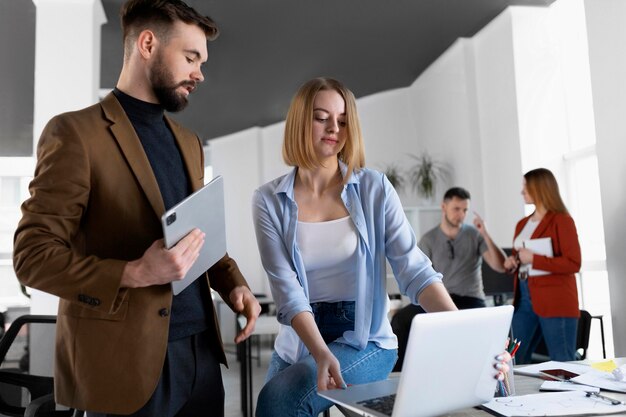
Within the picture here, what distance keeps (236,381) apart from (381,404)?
5.15 metres

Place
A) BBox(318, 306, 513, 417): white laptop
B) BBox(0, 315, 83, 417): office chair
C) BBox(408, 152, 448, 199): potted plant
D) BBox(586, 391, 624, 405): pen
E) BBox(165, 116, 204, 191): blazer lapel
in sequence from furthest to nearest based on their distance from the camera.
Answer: BBox(408, 152, 448, 199): potted plant
BBox(0, 315, 83, 417): office chair
BBox(165, 116, 204, 191): blazer lapel
BBox(586, 391, 624, 405): pen
BBox(318, 306, 513, 417): white laptop

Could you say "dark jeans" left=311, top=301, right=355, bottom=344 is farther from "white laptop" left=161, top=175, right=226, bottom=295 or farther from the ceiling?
the ceiling

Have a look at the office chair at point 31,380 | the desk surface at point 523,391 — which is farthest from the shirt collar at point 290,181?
the office chair at point 31,380

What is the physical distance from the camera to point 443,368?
1.05m

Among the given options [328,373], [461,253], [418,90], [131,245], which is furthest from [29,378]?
[418,90]

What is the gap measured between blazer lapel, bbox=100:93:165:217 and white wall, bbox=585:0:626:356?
3.69 m

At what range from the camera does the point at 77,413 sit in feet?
5.07

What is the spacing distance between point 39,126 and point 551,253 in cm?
378

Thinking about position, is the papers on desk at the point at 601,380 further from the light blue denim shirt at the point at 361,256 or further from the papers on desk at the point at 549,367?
the light blue denim shirt at the point at 361,256

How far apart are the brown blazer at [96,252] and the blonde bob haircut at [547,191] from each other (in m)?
3.03

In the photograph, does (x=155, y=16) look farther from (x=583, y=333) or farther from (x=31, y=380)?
(x=583, y=333)

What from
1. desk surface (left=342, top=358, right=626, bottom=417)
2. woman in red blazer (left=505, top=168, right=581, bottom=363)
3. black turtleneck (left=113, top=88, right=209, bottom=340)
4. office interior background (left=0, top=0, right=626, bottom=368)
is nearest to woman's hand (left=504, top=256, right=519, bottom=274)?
woman in red blazer (left=505, top=168, right=581, bottom=363)

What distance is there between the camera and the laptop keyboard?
1054 mm

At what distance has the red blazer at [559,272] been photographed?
3.62m
